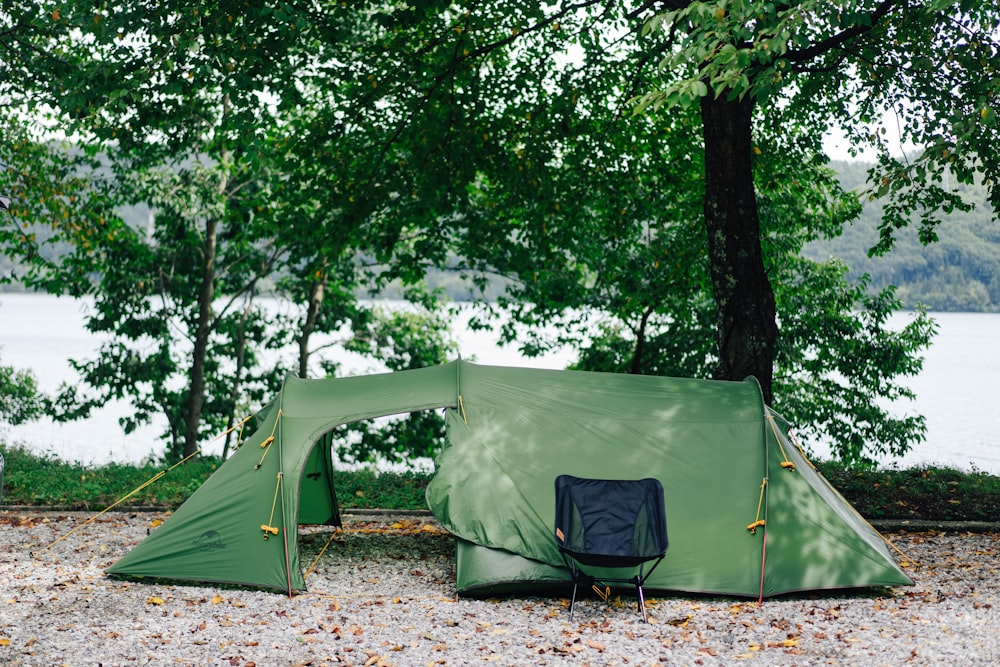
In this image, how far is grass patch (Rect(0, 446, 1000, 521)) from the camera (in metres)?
8.86

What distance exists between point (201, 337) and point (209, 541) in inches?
438

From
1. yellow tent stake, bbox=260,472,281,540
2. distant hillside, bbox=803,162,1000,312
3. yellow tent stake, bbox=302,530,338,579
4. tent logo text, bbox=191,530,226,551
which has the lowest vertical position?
yellow tent stake, bbox=302,530,338,579

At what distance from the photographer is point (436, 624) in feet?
18.0

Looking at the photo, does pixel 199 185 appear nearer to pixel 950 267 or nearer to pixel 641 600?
pixel 641 600

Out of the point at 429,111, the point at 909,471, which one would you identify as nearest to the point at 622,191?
the point at 429,111

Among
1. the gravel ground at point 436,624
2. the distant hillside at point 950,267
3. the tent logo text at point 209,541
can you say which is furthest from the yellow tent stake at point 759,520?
the distant hillside at point 950,267

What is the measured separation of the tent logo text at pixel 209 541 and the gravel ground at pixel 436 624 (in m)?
0.30

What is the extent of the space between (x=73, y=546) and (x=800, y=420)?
1231 centimetres

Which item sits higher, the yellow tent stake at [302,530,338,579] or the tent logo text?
the tent logo text

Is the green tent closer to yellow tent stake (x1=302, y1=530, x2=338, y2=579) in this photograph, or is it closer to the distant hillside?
yellow tent stake (x1=302, y1=530, x2=338, y2=579)

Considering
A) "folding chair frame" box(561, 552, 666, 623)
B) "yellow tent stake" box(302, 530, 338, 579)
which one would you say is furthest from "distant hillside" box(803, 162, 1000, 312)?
"folding chair frame" box(561, 552, 666, 623)

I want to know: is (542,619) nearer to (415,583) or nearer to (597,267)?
(415,583)

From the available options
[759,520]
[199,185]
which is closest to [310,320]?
[199,185]

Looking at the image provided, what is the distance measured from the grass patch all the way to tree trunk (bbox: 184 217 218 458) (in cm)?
603
